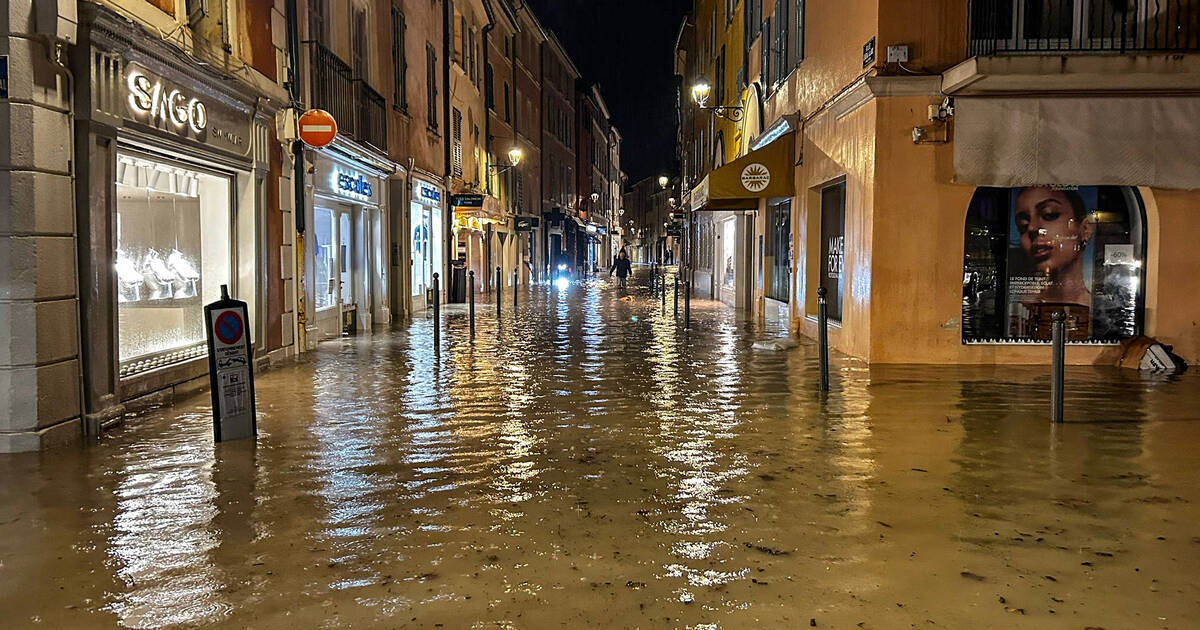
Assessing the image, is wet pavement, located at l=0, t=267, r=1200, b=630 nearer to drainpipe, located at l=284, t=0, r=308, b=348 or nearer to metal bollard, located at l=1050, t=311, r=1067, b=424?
metal bollard, located at l=1050, t=311, r=1067, b=424

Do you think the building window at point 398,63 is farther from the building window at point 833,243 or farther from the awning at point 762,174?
the building window at point 833,243

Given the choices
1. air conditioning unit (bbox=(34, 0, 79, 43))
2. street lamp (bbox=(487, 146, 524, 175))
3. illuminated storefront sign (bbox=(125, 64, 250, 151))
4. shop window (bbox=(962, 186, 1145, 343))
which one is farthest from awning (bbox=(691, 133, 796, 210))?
street lamp (bbox=(487, 146, 524, 175))

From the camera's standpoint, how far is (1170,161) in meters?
11.3

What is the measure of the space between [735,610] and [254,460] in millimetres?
3993

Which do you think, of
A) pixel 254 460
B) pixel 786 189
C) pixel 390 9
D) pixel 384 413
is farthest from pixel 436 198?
pixel 254 460

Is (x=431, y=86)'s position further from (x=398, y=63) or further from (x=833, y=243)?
(x=833, y=243)

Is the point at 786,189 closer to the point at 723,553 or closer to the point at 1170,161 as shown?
the point at 1170,161

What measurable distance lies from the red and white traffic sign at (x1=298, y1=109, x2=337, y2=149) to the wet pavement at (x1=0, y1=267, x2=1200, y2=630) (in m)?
4.55

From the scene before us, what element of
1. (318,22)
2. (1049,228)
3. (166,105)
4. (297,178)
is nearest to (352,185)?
(318,22)

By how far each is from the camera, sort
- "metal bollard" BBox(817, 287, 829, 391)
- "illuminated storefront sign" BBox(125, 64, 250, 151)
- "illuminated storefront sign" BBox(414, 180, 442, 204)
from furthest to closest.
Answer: "illuminated storefront sign" BBox(414, 180, 442, 204)
"metal bollard" BBox(817, 287, 829, 391)
"illuminated storefront sign" BBox(125, 64, 250, 151)

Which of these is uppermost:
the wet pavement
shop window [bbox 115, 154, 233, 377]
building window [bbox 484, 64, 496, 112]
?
building window [bbox 484, 64, 496, 112]

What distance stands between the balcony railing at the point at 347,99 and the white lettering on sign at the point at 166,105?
4180 millimetres

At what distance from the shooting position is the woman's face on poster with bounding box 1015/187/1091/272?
1195cm

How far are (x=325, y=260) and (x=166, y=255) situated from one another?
232 inches
